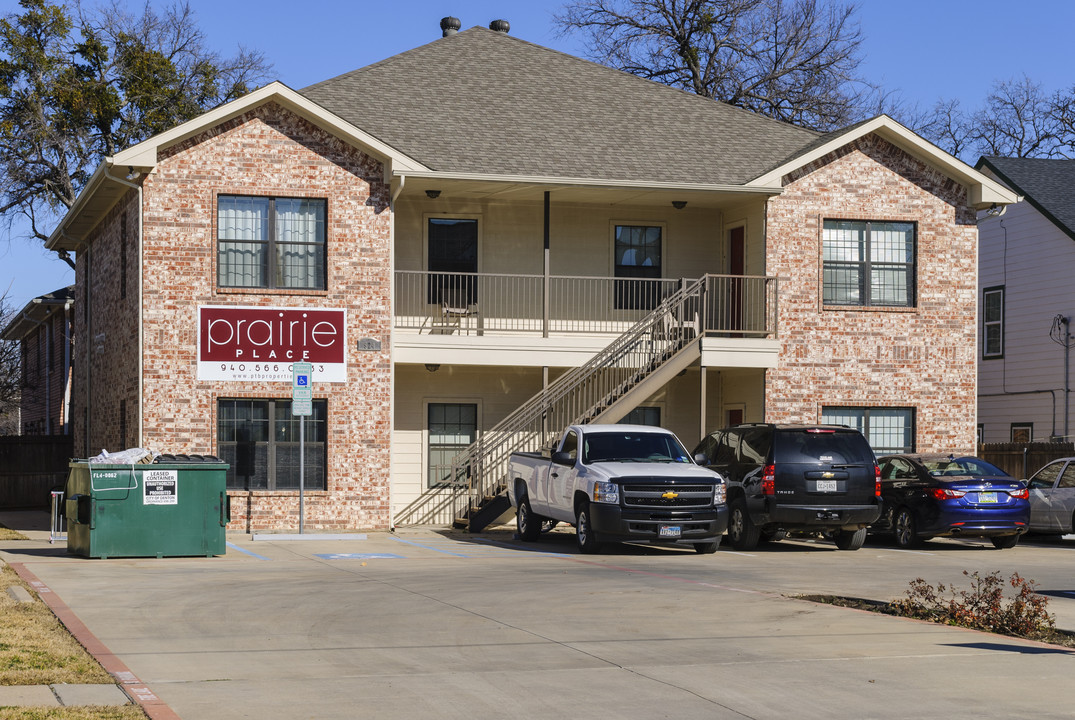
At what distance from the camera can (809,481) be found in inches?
792

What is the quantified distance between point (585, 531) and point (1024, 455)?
43.2ft

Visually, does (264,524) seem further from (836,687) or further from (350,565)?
(836,687)

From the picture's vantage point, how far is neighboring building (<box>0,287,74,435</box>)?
37000mm

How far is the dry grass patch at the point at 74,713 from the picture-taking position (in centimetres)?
768

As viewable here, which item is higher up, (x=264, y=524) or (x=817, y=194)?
(x=817, y=194)

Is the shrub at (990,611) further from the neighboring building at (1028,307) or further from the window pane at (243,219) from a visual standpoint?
the neighboring building at (1028,307)

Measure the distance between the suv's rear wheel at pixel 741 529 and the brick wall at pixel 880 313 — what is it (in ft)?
16.8

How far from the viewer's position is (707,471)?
19.7 meters

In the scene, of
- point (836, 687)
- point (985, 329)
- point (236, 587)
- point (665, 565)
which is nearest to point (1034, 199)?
point (985, 329)

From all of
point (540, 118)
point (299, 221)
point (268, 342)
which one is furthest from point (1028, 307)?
point (268, 342)

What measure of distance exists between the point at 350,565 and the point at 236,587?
3167 millimetres

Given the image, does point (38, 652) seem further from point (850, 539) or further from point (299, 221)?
point (299, 221)

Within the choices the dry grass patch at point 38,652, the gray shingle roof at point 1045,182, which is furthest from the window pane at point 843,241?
the dry grass patch at point 38,652

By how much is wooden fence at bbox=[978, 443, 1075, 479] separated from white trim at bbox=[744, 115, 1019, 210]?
5.21 metres
